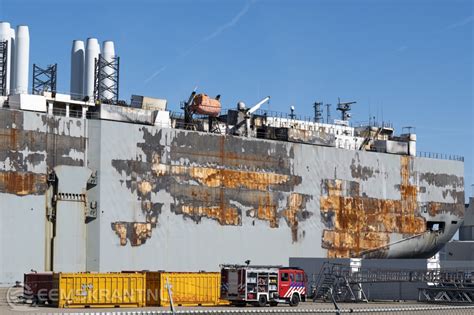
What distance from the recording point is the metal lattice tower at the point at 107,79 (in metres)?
70.1

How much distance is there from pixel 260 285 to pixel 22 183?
20632 millimetres

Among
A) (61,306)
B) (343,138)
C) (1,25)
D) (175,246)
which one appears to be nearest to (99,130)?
(175,246)

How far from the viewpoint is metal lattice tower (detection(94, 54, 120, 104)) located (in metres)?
70.1

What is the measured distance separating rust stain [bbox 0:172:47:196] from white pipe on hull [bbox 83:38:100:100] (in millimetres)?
15639

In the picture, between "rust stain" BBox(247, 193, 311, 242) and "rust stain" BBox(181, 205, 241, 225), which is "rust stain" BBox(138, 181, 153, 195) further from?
"rust stain" BBox(247, 193, 311, 242)

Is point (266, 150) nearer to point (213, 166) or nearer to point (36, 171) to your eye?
point (213, 166)

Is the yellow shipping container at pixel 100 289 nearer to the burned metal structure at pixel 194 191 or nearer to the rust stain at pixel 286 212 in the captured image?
the burned metal structure at pixel 194 191

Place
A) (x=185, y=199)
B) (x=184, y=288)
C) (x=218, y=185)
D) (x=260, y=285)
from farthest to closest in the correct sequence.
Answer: (x=218, y=185), (x=185, y=199), (x=184, y=288), (x=260, y=285)

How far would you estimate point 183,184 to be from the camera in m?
66.4

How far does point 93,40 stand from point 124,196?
17.1 meters

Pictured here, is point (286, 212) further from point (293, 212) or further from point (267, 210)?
point (267, 210)

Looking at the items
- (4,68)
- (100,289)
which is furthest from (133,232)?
(100,289)

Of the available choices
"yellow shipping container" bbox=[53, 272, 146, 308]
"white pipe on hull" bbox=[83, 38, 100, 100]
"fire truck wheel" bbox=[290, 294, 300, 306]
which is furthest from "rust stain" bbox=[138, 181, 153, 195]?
"fire truck wheel" bbox=[290, 294, 300, 306]

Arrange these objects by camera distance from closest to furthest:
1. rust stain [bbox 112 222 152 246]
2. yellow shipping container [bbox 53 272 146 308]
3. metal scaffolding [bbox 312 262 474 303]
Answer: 1. yellow shipping container [bbox 53 272 146 308]
2. metal scaffolding [bbox 312 262 474 303]
3. rust stain [bbox 112 222 152 246]
